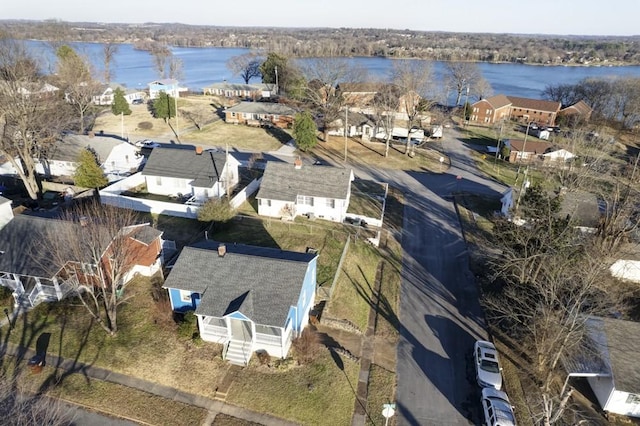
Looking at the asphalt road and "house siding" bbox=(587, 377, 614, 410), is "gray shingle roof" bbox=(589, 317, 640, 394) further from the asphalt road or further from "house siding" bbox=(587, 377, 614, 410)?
the asphalt road

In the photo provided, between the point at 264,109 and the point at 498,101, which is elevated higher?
the point at 498,101

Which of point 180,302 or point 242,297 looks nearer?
point 242,297

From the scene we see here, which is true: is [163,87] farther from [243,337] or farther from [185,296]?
[243,337]

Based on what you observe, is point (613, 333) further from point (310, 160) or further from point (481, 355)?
point (310, 160)

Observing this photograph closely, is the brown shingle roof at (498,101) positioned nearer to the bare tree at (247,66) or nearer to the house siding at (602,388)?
the bare tree at (247,66)

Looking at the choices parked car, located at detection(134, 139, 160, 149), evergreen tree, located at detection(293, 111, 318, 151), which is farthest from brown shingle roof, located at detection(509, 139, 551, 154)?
parked car, located at detection(134, 139, 160, 149)

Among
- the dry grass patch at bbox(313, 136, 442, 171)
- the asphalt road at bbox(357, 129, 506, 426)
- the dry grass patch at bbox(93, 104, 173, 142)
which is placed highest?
the dry grass patch at bbox(93, 104, 173, 142)

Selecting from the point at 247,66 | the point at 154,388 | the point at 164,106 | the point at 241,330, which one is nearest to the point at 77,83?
the point at 164,106
